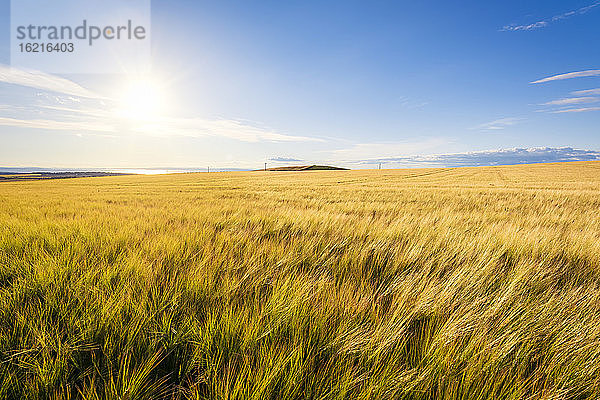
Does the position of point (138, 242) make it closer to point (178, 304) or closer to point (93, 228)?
point (93, 228)

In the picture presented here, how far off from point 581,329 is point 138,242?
131 inches

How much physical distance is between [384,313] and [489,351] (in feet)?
1.54

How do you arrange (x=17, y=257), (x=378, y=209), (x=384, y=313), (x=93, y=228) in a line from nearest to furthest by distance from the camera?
(x=384, y=313) → (x=17, y=257) → (x=93, y=228) → (x=378, y=209)

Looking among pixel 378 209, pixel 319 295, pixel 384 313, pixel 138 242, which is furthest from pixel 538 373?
pixel 378 209

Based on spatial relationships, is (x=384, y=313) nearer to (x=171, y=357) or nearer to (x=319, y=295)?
(x=319, y=295)

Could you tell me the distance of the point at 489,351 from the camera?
1.08m

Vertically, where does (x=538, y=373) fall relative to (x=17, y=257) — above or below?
below

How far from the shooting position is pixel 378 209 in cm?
589

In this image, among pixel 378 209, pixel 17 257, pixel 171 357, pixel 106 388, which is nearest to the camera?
pixel 106 388

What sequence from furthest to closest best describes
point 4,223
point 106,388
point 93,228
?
point 4,223, point 93,228, point 106,388

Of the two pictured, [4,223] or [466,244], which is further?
[4,223]

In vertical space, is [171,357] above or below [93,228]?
below

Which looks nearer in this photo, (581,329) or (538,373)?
(538,373)

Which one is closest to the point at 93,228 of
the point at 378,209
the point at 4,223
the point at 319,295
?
the point at 4,223
